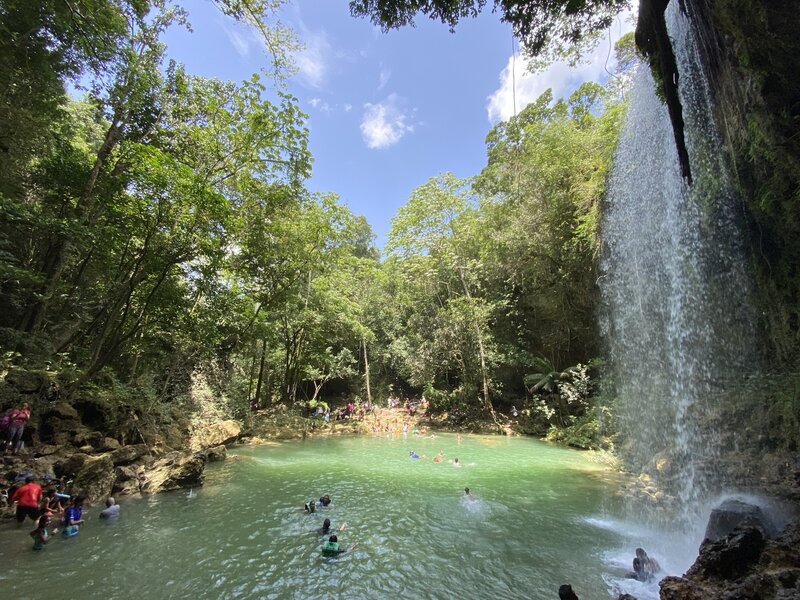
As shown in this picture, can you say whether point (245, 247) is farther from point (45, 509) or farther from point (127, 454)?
point (45, 509)

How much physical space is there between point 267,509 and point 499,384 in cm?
1755

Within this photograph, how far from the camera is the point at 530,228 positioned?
2109 cm

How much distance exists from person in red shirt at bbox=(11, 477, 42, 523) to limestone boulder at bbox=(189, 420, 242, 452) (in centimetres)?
776

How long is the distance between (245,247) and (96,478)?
37.5 ft

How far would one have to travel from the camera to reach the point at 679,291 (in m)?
10.6

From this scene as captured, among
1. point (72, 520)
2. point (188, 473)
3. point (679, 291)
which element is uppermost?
point (679, 291)

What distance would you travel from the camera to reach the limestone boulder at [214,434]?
15862 mm

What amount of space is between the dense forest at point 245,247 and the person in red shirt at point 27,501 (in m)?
4.38

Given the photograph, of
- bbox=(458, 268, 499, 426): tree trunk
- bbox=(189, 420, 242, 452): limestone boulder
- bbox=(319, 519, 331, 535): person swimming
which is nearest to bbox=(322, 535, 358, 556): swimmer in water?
bbox=(319, 519, 331, 535): person swimming

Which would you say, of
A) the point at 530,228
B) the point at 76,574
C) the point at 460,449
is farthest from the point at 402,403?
the point at 76,574

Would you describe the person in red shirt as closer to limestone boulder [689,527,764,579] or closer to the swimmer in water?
the swimmer in water

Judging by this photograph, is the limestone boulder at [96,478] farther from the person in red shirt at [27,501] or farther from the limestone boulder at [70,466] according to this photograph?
the person in red shirt at [27,501]

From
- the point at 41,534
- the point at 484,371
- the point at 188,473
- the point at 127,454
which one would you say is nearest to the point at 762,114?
the point at 41,534

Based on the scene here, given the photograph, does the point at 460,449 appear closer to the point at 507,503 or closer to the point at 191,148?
the point at 507,503
